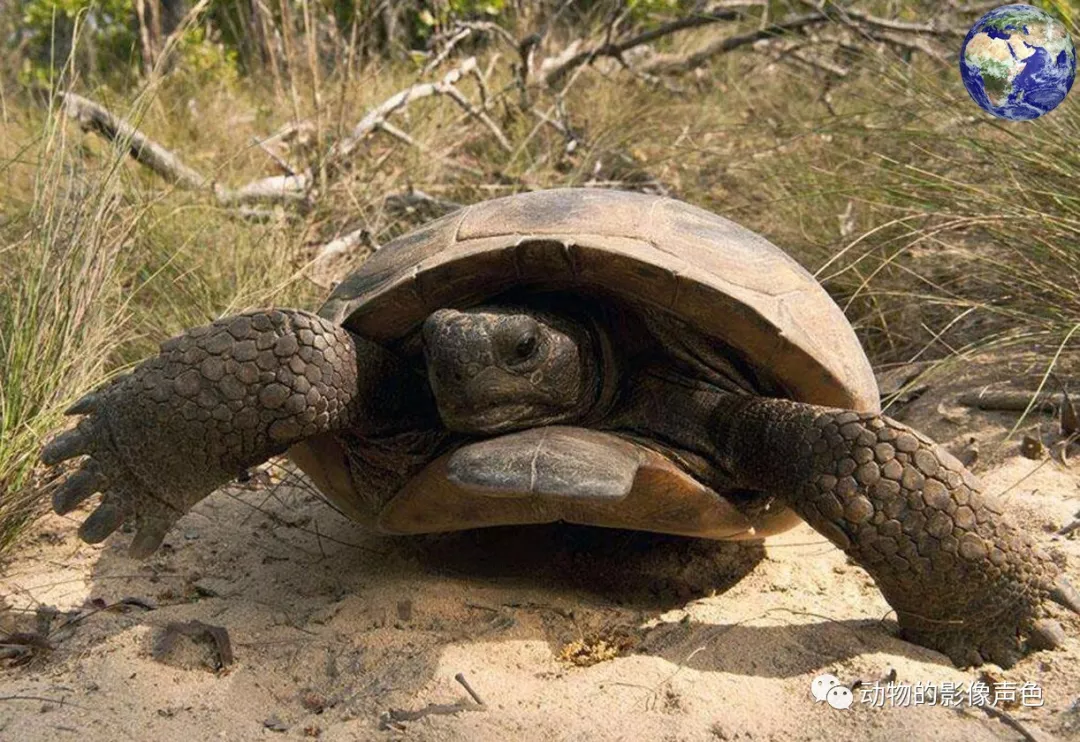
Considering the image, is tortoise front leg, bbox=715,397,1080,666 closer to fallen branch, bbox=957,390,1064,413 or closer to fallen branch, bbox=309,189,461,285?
fallen branch, bbox=957,390,1064,413

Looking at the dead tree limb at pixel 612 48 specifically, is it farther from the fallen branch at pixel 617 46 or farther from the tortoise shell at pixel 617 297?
the tortoise shell at pixel 617 297

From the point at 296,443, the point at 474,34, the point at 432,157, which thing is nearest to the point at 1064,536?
the point at 296,443

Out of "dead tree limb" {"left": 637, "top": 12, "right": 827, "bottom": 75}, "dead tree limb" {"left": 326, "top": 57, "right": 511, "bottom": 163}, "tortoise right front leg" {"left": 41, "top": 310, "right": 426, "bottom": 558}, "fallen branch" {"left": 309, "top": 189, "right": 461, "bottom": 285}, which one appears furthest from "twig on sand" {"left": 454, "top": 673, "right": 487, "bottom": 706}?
"dead tree limb" {"left": 637, "top": 12, "right": 827, "bottom": 75}

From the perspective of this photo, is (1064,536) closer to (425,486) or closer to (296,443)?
(425,486)

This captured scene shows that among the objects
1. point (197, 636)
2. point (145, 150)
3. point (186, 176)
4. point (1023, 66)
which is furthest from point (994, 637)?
point (145, 150)

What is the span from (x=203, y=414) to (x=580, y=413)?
867 mm

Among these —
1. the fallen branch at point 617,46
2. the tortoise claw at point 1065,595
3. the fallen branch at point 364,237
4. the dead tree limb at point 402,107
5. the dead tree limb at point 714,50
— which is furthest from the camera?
the fallen branch at point 617,46

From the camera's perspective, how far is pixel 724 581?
2.93 meters

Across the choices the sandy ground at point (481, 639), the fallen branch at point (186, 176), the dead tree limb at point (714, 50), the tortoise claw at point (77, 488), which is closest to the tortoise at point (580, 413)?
the tortoise claw at point (77, 488)

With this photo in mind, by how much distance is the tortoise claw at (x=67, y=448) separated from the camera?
260 cm

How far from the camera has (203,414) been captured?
2.48m

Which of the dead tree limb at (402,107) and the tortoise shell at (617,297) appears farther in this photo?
the dead tree limb at (402,107)

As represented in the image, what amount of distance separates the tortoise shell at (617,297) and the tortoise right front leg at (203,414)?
0.83 ft

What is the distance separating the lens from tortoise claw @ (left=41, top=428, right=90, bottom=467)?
260cm
